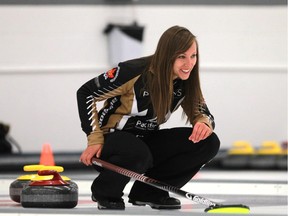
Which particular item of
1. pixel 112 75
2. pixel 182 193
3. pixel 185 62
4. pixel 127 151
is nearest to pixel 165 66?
pixel 185 62

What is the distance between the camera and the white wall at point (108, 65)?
6617mm

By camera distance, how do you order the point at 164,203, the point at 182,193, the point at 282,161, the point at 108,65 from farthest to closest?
the point at 108,65
the point at 282,161
the point at 164,203
the point at 182,193

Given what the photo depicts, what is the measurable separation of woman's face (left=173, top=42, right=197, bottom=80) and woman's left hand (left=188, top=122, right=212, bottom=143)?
0.55ft

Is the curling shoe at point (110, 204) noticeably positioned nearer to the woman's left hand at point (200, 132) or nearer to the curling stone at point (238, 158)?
the woman's left hand at point (200, 132)

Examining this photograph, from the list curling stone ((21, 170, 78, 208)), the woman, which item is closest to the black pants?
the woman

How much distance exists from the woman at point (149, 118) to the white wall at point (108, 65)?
12.9 ft

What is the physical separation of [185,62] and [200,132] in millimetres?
235

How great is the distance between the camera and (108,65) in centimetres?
666

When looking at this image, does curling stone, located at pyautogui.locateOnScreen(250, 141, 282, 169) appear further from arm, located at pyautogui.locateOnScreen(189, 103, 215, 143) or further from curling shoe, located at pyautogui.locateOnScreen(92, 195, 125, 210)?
curling shoe, located at pyautogui.locateOnScreen(92, 195, 125, 210)

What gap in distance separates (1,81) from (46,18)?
655 mm

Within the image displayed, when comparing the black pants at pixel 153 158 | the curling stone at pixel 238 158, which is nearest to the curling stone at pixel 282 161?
the curling stone at pixel 238 158

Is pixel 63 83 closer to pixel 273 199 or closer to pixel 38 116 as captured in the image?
pixel 38 116

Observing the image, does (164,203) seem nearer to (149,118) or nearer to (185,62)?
(149,118)

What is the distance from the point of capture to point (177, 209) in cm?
260
